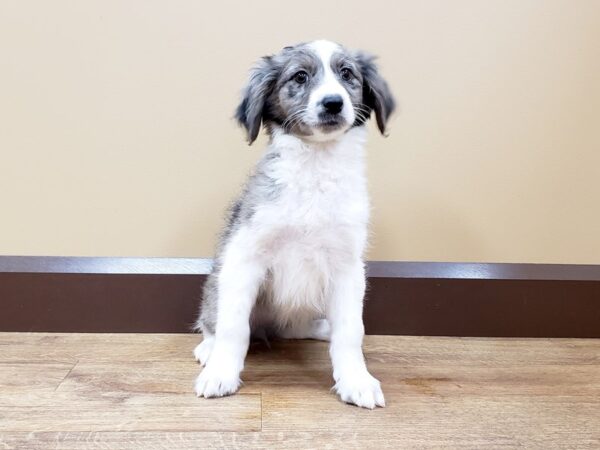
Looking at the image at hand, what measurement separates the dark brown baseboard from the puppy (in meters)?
0.34

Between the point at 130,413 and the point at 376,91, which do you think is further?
the point at 376,91

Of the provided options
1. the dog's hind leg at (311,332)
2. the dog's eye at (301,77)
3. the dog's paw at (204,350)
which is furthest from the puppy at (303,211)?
the dog's hind leg at (311,332)

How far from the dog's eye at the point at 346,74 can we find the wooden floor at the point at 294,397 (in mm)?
721

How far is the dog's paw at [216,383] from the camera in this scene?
1.26m

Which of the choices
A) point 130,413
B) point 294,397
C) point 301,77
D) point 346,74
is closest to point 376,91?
point 346,74

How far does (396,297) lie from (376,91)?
62 cm

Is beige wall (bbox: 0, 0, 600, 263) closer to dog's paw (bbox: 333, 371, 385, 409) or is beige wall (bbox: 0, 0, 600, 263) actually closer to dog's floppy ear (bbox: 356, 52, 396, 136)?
dog's floppy ear (bbox: 356, 52, 396, 136)

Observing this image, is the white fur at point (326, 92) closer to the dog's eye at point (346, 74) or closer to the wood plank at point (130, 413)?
the dog's eye at point (346, 74)

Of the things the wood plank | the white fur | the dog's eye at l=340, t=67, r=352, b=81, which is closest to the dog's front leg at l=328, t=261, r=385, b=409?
the wood plank

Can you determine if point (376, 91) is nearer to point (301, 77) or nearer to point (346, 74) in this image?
point (346, 74)

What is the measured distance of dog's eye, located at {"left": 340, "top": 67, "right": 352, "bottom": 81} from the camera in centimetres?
136

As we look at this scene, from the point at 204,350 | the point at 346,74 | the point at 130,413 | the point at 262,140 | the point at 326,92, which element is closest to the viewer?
the point at 130,413

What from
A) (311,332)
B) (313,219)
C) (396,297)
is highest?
(313,219)

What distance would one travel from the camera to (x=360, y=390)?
4.08 ft
